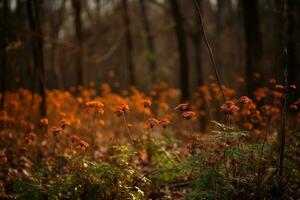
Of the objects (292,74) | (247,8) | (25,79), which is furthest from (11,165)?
(25,79)

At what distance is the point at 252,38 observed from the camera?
28.6 feet

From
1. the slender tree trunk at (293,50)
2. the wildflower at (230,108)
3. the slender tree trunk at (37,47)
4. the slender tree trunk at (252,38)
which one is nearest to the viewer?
the wildflower at (230,108)

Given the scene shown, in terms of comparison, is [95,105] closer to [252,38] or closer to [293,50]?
[252,38]

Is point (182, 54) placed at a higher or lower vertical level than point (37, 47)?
higher

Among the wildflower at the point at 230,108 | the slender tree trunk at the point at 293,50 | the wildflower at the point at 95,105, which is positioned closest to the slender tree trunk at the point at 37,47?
the wildflower at the point at 95,105

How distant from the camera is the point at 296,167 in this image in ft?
16.8

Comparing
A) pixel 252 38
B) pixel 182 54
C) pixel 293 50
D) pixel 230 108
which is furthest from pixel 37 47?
pixel 293 50

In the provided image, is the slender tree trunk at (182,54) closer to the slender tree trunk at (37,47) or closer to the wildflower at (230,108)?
the slender tree trunk at (37,47)

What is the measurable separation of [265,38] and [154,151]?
18.7m

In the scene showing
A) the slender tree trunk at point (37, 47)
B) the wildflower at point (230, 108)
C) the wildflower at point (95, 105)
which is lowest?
the wildflower at point (230, 108)

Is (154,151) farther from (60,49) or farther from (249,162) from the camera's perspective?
(60,49)

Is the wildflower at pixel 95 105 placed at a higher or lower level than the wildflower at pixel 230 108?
higher

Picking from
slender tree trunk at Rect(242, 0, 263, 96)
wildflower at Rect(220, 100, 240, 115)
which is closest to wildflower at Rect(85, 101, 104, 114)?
wildflower at Rect(220, 100, 240, 115)

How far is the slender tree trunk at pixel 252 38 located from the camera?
862cm
